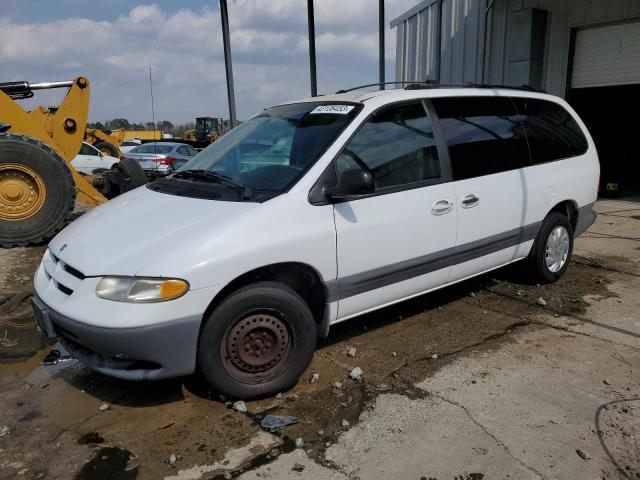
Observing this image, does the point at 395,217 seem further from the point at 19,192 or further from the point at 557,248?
the point at 19,192

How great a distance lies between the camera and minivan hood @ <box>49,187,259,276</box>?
2852mm

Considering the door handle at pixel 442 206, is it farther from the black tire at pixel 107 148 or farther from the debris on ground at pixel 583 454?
the black tire at pixel 107 148

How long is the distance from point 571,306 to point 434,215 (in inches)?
72.4

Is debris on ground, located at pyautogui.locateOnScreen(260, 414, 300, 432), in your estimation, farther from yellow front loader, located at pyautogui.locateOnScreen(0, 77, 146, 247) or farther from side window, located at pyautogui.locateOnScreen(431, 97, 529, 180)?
yellow front loader, located at pyautogui.locateOnScreen(0, 77, 146, 247)

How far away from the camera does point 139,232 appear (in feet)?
10.0

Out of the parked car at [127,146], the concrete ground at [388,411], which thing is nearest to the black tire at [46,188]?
the concrete ground at [388,411]

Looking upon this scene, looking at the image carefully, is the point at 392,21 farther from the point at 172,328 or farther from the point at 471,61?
the point at 172,328

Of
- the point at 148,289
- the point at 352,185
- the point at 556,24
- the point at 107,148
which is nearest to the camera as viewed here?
the point at 148,289

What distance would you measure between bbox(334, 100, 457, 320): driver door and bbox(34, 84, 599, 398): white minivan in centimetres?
1

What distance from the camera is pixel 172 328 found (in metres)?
2.77

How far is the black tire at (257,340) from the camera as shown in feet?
9.59

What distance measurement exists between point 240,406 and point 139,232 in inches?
45.9

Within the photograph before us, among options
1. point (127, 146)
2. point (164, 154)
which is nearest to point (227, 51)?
point (164, 154)

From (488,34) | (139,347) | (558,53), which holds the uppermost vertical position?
(488,34)
